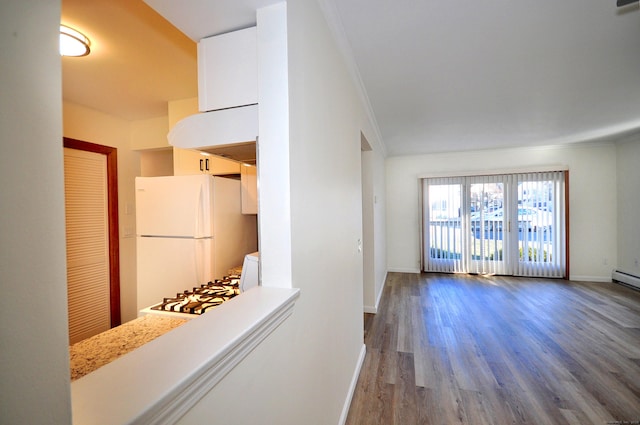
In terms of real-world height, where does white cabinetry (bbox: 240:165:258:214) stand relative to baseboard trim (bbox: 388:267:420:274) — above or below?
above

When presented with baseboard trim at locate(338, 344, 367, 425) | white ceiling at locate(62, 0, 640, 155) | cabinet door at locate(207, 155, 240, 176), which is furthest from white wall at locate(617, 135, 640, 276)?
cabinet door at locate(207, 155, 240, 176)

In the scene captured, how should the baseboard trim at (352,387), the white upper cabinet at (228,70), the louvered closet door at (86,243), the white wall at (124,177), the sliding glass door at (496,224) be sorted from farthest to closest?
the sliding glass door at (496,224) < the white wall at (124,177) < the louvered closet door at (86,243) < the baseboard trim at (352,387) < the white upper cabinet at (228,70)

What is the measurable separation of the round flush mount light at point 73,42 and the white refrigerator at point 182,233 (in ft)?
3.38

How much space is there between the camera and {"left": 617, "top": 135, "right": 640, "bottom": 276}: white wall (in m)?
4.21

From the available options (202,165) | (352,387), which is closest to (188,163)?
(202,165)

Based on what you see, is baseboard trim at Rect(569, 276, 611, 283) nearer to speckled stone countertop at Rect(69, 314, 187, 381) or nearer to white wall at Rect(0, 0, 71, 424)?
speckled stone countertop at Rect(69, 314, 187, 381)

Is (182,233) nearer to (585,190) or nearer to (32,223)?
(32,223)

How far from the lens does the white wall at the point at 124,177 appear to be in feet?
9.66

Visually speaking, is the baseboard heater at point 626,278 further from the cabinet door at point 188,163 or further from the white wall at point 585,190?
the cabinet door at point 188,163

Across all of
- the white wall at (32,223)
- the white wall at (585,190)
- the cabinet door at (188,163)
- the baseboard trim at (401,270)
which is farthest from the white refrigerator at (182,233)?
the white wall at (585,190)

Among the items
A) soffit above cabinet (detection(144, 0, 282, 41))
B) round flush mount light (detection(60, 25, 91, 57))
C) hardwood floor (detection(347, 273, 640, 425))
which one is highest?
round flush mount light (detection(60, 25, 91, 57))

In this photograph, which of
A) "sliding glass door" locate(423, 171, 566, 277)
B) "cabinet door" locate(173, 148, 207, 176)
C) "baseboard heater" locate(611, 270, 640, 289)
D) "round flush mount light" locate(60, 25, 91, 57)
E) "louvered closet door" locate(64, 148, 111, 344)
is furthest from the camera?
"sliding glass door" locate(423, 171, 566, 277)

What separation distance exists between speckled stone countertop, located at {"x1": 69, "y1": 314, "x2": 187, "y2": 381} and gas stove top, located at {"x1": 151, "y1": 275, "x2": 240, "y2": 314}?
0.22ft

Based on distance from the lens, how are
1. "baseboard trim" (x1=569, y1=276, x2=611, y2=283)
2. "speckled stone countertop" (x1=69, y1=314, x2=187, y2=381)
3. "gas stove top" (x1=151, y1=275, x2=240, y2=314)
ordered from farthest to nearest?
"baseboard trim" (x1=569, y1=276, x2=611, y2=283)
"gas stove top" (x1=151, y1=275, x2=240, y2=314)
"speckled stone countertop" (x1=69, y1=314, x2=187, y2=381)
